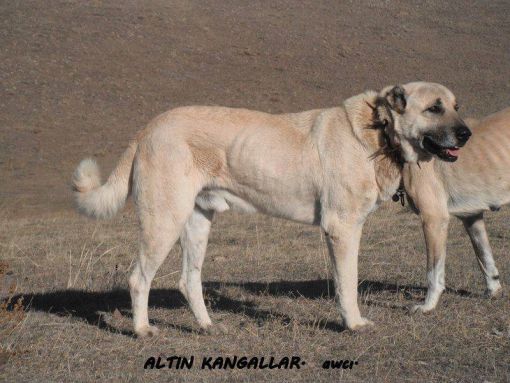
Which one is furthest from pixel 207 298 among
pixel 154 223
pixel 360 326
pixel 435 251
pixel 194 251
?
pixel 435 251

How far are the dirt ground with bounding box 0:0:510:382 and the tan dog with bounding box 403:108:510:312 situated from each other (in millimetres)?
467

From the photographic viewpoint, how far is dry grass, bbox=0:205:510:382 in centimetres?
530

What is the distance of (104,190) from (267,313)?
1676 mm

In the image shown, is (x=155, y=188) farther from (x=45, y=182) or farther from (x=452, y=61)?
(x=452, y=61)

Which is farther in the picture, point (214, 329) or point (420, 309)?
point (420, 309)

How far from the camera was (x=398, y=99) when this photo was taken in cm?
598

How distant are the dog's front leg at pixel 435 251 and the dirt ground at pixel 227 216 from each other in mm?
194

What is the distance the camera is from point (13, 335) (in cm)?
599

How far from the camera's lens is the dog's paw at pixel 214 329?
622 centimetres

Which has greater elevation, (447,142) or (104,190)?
(447,142)

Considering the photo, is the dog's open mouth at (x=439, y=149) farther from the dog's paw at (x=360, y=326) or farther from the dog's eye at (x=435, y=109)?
the dog's paw at (x=360, y=326)

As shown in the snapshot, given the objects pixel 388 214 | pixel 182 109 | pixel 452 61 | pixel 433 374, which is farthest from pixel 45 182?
pixel 452 61

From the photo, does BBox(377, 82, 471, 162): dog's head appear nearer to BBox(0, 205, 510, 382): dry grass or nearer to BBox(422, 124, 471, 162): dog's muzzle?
BBox(422, 124, 471, 162): dog's muzzle

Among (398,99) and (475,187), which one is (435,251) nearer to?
(475,187)
